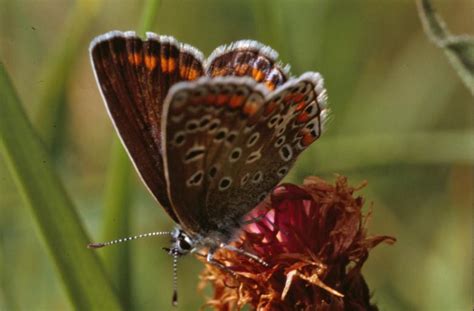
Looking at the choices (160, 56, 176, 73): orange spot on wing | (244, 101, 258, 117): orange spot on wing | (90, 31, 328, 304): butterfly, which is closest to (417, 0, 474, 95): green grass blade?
(90, 31, 328, 304): butterfly

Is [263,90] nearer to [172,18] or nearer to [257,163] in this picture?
[257,163]

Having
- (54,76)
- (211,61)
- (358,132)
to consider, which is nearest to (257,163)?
(211,61)

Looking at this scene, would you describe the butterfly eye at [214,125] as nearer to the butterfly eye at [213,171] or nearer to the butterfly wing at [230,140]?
the butterfly wing at [230,140]

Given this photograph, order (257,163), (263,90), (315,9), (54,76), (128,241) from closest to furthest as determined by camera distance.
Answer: (263,90)
(257,163)
(128,241)
(54,76)
(315,9)

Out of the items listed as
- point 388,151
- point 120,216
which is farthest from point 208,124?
point 388,151

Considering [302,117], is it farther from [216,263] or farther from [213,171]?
[216,263]

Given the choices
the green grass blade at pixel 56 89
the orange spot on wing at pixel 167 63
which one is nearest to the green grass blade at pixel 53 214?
the orange spot on wing at pixel 167 63
